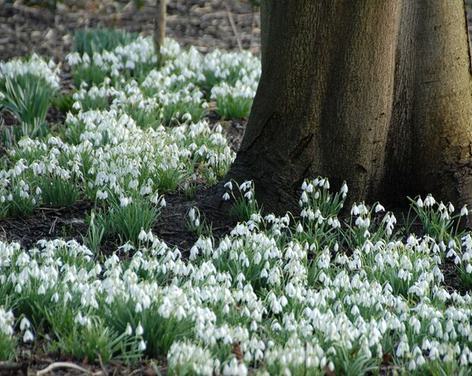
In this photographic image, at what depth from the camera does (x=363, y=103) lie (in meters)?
5.54

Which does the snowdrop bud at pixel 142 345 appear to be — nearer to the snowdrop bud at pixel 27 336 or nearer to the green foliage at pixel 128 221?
the snowdrop bud at pixel 27 336

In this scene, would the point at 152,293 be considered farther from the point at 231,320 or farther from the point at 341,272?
the point at 341,272

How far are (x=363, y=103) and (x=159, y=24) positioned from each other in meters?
3.58

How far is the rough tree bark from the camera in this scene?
215 inches

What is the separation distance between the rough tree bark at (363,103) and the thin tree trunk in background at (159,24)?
306 centimetres

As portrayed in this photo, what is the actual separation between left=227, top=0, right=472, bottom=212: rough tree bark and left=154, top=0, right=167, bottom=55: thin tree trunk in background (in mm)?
3065

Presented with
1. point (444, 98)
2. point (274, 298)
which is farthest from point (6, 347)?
point (444, 98)

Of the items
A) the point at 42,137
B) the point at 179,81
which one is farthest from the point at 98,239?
the point at 179,81

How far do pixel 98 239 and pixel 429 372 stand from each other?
2.02 meters

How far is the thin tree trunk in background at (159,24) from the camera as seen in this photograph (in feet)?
27.9

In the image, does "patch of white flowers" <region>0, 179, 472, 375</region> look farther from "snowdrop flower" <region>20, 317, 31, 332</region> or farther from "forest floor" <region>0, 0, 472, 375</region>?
"snowdrop flower" <region>20, 317, 31, 332</region>

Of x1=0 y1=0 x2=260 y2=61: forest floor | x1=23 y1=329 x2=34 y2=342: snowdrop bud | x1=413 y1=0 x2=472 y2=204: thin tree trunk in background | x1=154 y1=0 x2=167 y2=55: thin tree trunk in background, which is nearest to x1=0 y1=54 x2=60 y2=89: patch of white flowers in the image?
x1=154 y1=0 x2=167 y2=55: thin tree trunk in background

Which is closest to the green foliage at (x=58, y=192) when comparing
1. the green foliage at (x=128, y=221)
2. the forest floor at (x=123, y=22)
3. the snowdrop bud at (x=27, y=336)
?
the green foliage at (x=128, y=221)

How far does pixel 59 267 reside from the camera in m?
4.84
